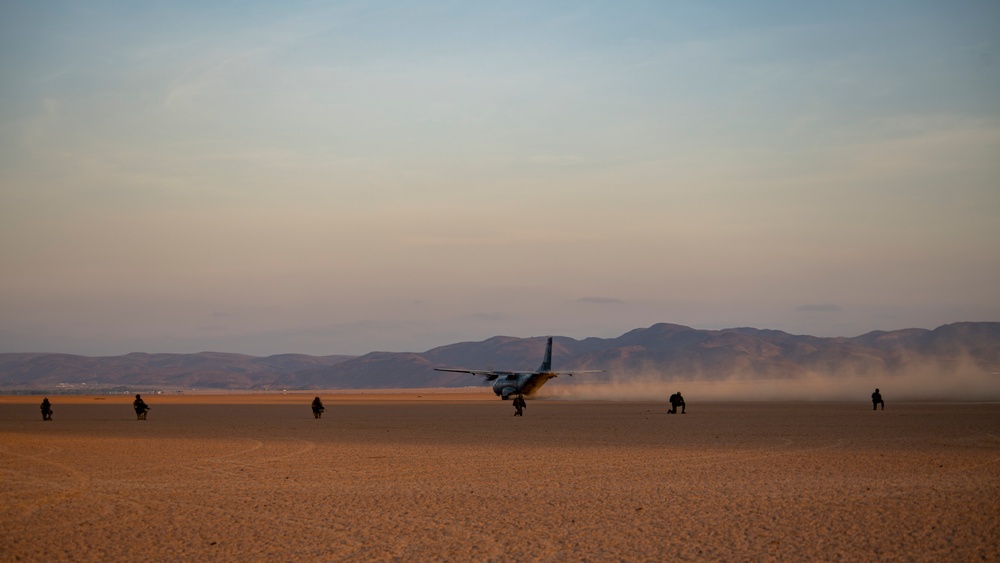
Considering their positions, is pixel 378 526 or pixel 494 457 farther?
pixel 494 457

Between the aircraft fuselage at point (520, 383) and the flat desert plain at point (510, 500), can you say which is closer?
the flat desert plain at point (510, 500)

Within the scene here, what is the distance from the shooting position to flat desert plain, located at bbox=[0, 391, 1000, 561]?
13.0m

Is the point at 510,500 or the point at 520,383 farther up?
the point at 520,383

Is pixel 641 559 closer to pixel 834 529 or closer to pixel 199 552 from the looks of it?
pixel 834 529

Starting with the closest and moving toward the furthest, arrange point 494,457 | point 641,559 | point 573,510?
point 641,559 → point 573,510 → point 494,457

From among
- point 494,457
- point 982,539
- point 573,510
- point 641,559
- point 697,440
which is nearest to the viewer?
point 641,559

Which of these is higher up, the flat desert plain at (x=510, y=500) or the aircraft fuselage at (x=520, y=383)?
the aircraft fuselage at (x=520, y=383)

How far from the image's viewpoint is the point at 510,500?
17.5 m

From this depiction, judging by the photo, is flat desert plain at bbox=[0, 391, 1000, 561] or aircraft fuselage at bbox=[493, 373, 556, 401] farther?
aircraft fuselage at bbox=[493, 373, 556, 401]

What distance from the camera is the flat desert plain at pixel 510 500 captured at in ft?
42.8

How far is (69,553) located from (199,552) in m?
1.77

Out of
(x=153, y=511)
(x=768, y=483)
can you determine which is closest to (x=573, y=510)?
(x=768, y=483)

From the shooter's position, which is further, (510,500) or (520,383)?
(520,383)

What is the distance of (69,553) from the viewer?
42.4ft
